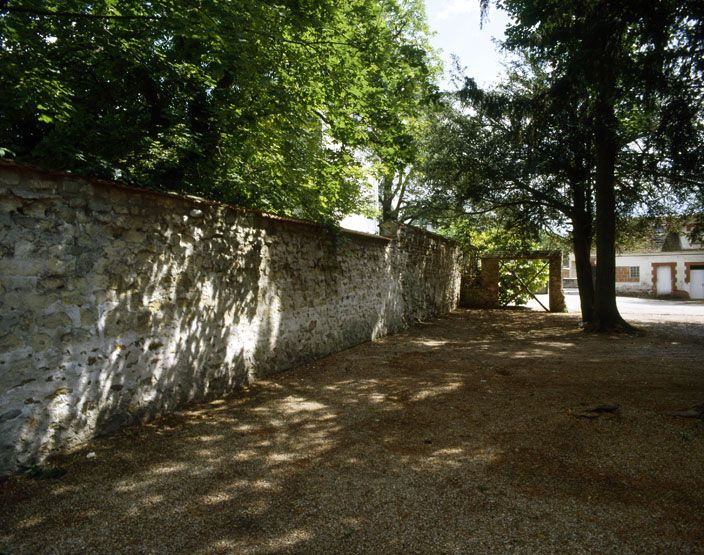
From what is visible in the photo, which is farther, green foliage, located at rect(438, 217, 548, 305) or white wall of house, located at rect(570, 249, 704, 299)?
white wall of house, located at rect(570, 249, 704, 299)

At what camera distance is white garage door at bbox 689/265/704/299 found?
26.7 metres

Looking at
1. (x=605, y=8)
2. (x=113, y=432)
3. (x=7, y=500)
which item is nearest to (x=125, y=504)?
(x=7, y=500)

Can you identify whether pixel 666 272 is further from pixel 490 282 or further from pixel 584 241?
pixel 584 241

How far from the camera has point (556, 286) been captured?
17156mm

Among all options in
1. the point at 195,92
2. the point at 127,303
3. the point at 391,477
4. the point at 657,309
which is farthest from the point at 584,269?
the point at 127,303

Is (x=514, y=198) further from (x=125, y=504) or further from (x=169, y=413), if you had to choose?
(x=125, y=504)

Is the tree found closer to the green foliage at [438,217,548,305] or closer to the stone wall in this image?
the stone wall

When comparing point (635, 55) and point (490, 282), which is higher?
point (635, 55)

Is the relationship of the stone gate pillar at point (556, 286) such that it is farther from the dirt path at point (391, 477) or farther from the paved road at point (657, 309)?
the dirt path at point (391, 477)

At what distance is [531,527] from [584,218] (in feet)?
39.6

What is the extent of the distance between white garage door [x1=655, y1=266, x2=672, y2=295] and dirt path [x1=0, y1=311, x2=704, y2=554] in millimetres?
27433

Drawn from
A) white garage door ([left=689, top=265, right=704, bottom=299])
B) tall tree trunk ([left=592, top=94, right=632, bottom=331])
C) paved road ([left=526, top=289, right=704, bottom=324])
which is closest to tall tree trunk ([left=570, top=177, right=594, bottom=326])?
tall tree trunk ([left=592, top=94, right=632, bottom=331])

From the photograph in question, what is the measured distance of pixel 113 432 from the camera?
3754mm

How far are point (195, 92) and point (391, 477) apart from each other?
5499 millimetres
